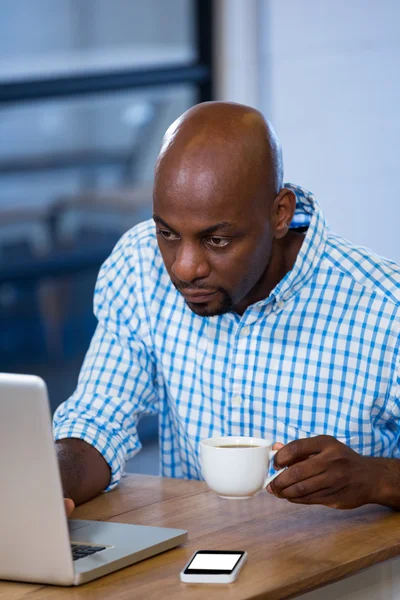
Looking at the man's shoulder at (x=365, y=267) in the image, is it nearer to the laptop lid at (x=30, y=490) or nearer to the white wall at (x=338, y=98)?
the laptop lid at (x=30, y=490)

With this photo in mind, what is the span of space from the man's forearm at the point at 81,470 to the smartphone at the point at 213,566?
0.34 m

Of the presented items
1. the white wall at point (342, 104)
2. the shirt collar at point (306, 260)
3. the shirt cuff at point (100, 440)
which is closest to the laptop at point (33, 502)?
the shirt cuff at point (100, 440)

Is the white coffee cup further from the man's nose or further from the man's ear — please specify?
the man's ear

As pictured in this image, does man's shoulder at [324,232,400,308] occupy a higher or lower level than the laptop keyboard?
higher

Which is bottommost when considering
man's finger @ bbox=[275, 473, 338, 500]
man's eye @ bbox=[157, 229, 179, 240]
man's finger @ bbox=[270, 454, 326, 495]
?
man's finger @ bbox=[275, 473, 338, 500]

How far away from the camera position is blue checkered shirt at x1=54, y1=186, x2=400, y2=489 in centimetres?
192

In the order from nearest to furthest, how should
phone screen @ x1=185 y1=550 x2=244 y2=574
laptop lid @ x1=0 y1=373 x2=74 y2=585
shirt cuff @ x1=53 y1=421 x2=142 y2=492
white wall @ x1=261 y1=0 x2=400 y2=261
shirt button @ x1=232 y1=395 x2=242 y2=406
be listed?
laptop lid @ x1=0 y1=373 x2=74 y2=585 → phone screen @ x1=185 y1=550 x2=244 y2=574 → shirt cuff @ x1=53 y1=421 x2=142 y2=492 → shirt button @ x1=232 y1=395 x2=242 y2=406 → white wall @ x1=261 y1=0 x2=400 y2=261

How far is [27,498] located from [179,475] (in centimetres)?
91

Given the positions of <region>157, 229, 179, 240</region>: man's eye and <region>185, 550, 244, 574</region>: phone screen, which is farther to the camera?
<region>157, 229, 179, 240</region>: man's eye

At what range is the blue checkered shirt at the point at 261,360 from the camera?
1.92m

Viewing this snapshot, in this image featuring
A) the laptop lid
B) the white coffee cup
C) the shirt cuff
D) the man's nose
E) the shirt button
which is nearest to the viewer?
the laptop lid

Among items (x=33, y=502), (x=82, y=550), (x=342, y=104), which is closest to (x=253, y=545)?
(x=82, y=550)

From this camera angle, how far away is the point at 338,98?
3.68 metres

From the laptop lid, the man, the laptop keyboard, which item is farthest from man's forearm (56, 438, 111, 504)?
the laptop lid
